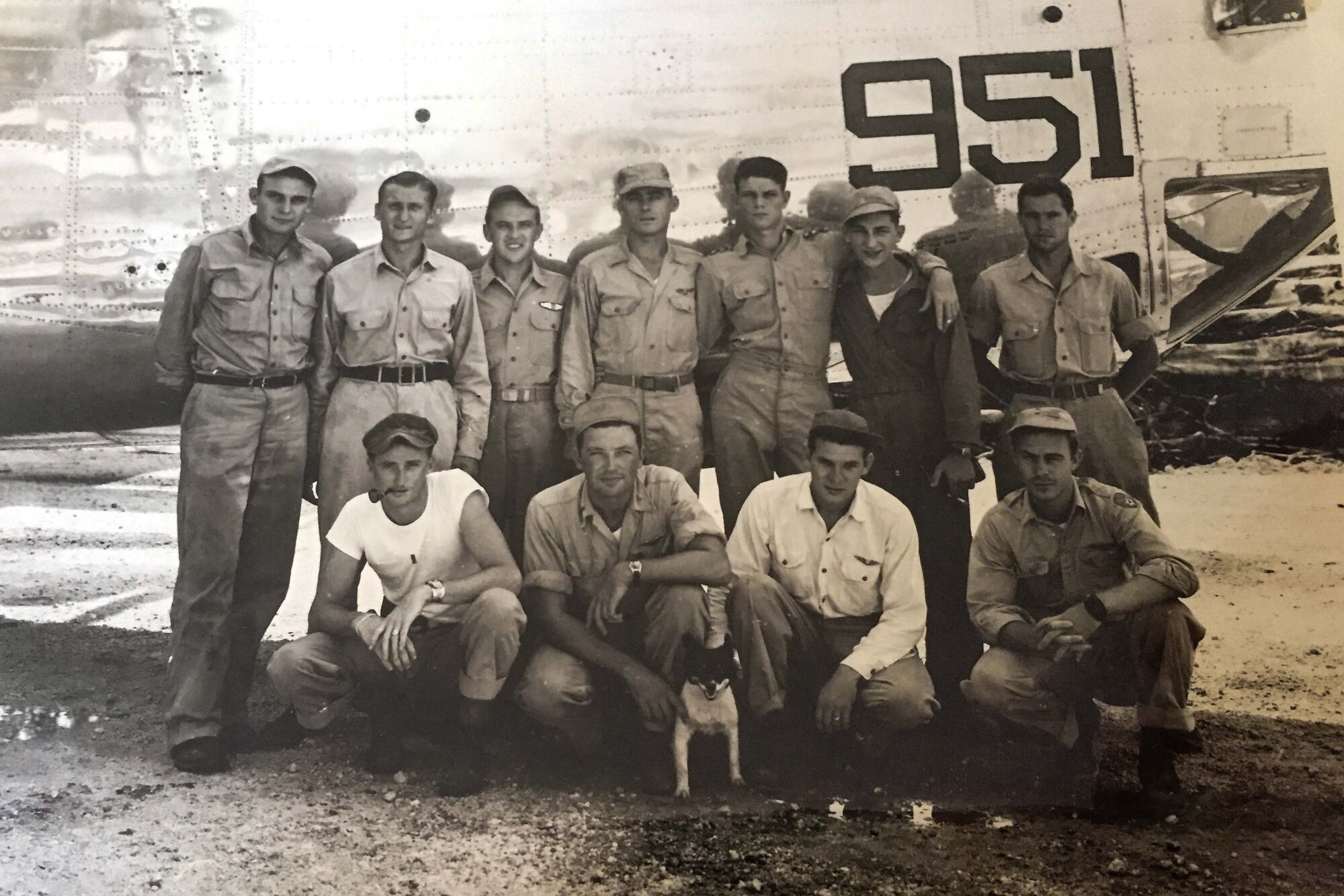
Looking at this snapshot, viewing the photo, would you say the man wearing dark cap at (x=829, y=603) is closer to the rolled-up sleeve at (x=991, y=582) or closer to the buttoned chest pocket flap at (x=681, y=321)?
the rolled-up sleeve at (x=991, y=582)

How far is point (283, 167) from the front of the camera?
2.49 meters

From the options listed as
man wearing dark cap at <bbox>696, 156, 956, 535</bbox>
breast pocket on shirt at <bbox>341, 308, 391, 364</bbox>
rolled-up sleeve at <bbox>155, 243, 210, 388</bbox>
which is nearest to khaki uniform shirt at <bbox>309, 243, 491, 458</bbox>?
breast pocket on shirt at <bbox>341, 308, 391, 364</bbox>

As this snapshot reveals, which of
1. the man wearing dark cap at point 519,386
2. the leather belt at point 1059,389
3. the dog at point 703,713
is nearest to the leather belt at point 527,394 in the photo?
the man wearing dark cap at point 519,386

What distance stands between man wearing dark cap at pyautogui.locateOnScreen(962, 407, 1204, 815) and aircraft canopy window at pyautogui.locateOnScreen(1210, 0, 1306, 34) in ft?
4.07

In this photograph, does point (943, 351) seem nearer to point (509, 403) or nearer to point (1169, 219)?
point (1169, 219)

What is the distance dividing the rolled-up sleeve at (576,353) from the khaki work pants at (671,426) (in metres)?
0.04

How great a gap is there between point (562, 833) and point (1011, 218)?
190 centimetres

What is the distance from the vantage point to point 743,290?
8.07 feet

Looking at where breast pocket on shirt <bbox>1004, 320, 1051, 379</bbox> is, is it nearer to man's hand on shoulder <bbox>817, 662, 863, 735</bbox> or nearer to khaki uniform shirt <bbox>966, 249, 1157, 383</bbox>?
khaki uniform shirt <bbox>966, 249, 1157, 383</bbox>

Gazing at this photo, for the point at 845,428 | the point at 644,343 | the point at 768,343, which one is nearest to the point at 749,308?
the point at 768,343

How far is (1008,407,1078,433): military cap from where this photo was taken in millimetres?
2420

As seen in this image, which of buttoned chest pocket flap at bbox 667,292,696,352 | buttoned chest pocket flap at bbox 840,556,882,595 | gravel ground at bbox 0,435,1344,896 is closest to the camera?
gravel ground at bbox 0,435,1344,896

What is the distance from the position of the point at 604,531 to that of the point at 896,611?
725mm

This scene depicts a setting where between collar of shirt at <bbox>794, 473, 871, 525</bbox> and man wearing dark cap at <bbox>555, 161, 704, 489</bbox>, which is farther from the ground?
man wearing dark cap at <bbox>555, 161, 704, 489</bbox>
